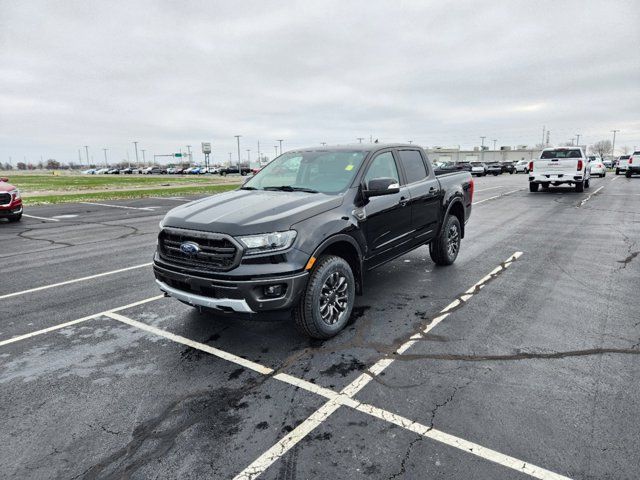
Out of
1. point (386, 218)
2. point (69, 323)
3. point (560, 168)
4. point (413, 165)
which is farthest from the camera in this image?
point (560, 168)

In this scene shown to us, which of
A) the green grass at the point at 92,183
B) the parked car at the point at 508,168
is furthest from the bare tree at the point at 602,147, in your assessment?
the green grass at the point at 92,183

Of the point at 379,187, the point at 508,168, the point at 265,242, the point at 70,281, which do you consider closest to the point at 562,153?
the point at 379,187

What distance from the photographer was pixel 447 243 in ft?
22.3

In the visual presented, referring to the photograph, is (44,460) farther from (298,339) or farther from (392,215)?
(392,215)

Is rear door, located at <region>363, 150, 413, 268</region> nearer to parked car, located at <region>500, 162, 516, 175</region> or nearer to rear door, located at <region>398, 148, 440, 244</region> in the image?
rear door, located at <region>398, 148, 440, 244</region>

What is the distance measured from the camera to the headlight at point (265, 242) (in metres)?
3.66

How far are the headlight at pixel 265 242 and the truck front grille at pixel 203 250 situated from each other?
0.08 m

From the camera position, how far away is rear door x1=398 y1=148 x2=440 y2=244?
18.8 feet

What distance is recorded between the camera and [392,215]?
5172 millimetres

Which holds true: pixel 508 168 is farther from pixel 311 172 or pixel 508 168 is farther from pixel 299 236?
pixel 299 236

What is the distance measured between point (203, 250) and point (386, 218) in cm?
221

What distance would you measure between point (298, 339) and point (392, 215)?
1.91 metres

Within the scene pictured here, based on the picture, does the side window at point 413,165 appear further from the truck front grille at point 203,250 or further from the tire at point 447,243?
the truck front grille at point 203,250

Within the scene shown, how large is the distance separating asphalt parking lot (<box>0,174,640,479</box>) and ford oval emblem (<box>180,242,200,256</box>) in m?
0.94
